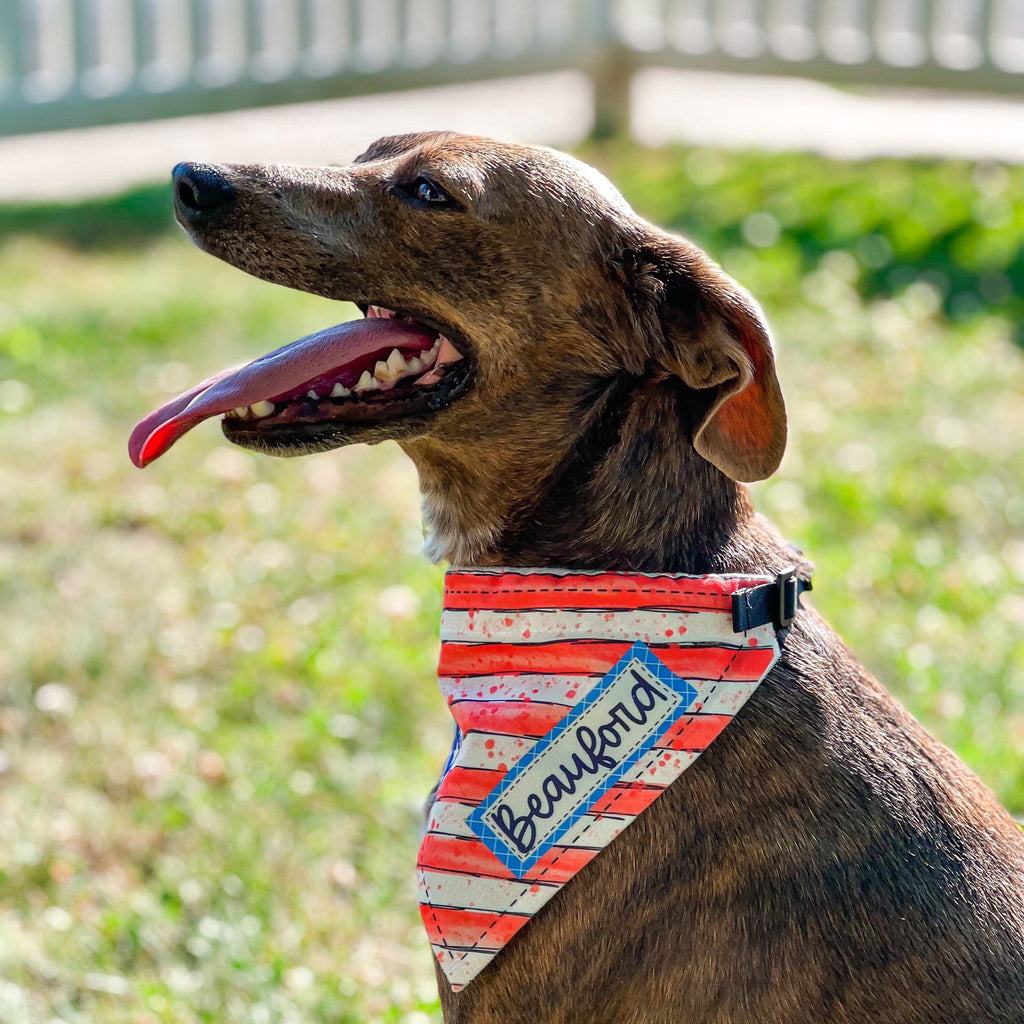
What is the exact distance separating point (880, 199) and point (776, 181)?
2.32 ft

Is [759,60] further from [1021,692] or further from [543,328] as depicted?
[543,328]

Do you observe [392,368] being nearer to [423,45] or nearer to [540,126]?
[423,45]

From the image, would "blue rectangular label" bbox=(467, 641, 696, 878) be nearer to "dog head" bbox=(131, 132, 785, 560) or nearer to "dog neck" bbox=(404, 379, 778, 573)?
"dog neck" bbox=(404, 379, 778, 573)

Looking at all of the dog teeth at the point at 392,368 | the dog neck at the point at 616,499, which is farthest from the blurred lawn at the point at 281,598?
the dog teeth at the point at 392,368

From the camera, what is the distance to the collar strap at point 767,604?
2227mm

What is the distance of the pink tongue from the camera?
2.40 m

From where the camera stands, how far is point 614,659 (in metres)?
2.25

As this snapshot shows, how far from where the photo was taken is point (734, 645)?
2.23 m

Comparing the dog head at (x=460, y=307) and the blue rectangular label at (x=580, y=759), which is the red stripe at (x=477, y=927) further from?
the dog head at (x=460, y=307)

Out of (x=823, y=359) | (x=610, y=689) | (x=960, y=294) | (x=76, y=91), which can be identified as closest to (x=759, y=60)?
(x=960, y=294)

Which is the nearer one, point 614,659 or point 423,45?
point 614,659

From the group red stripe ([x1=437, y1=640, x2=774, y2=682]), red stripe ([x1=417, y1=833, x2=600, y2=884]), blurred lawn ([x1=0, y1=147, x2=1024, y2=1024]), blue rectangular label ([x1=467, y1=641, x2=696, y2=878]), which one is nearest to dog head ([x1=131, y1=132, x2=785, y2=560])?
red stripe ([x1=437, y1=640, x2=774, y2=682])

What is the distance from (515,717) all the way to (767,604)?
18.1 inches

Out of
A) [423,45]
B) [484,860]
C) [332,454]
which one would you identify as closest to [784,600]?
[484,860]
